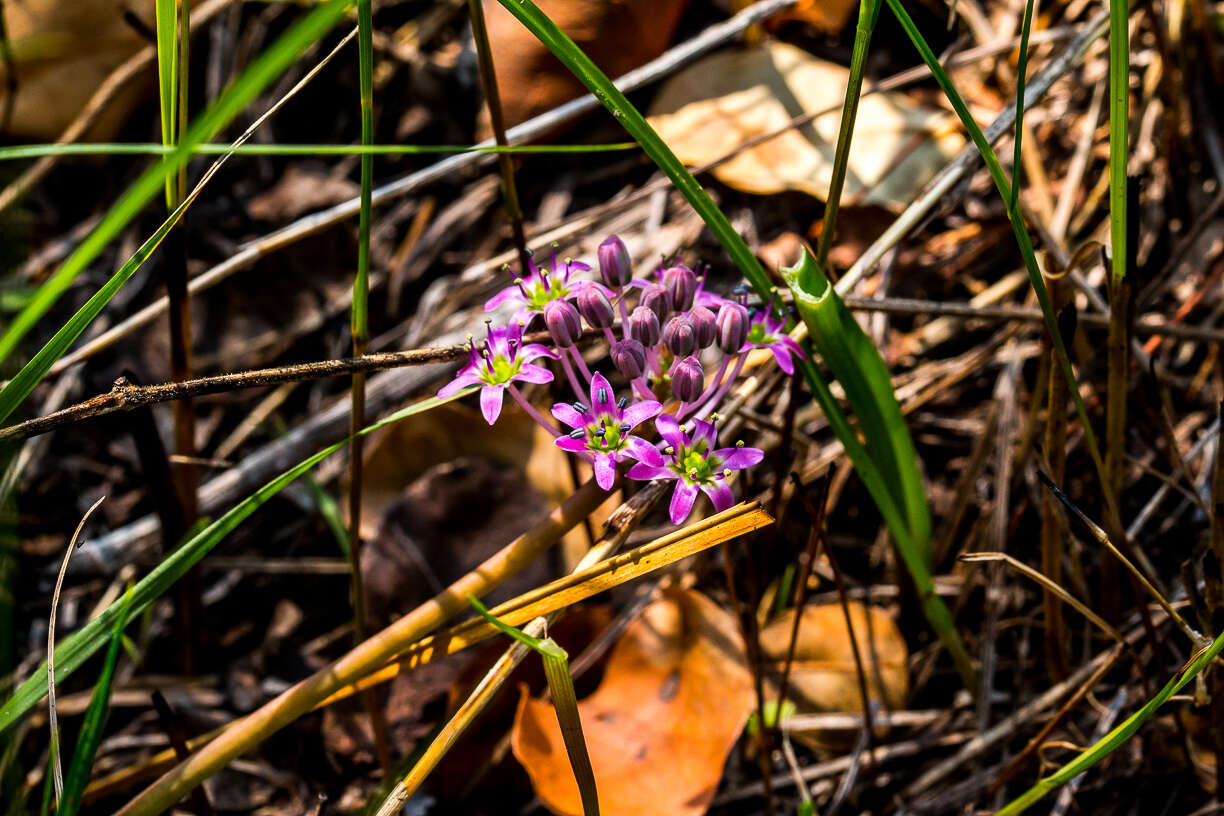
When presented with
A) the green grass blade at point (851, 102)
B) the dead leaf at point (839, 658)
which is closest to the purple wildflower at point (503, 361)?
the green grass blade at point (851, 102)

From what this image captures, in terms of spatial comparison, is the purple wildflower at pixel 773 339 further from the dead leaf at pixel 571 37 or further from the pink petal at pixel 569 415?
the dead leaf at pixel 571 37

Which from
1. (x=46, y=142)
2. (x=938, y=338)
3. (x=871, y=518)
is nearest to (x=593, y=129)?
(x=938, y=338)

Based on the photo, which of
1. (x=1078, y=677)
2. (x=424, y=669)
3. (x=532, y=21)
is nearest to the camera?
(x=532, y=21)

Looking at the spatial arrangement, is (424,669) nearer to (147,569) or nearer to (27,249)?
(147,569)

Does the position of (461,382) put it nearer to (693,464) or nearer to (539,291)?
(539,291)

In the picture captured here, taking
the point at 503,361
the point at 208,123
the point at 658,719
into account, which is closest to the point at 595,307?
the point at 503,361

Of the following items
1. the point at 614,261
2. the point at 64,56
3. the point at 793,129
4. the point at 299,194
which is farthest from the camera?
the point at 299,194

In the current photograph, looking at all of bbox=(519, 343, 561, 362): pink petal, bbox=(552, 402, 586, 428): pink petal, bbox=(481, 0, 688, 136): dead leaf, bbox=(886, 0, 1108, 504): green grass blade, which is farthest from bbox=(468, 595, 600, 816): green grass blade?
bbox=(481, 0, 688, 136): dead leaf
